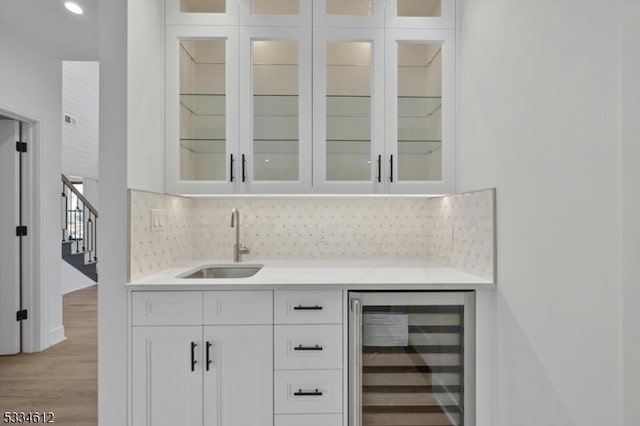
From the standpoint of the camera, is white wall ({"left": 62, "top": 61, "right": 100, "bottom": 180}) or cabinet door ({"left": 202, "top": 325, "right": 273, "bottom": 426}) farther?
white wall ({"left": 62, "top": 61, "right": 100, "bottom": 180})

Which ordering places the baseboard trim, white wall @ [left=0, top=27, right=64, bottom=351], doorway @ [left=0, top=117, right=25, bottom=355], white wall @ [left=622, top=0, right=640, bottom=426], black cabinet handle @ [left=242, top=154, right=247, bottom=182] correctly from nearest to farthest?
white wall @ [left=622, top=0, right=640, bottom=426] < black cabinet handle @ [left=242, top=154, right=247, bottom=182] < white wall @ [left=0, top=27, right=64, bottom=351] < doorway @ [left=0, top=117, right=25, bottom=355] < the baseboard trim

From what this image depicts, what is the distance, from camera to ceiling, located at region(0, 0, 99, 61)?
2.54m

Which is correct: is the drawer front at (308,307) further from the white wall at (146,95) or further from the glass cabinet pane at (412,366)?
the white wall at (146,95)

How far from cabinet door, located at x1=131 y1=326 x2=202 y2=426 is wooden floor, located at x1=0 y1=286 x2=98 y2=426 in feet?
2.62

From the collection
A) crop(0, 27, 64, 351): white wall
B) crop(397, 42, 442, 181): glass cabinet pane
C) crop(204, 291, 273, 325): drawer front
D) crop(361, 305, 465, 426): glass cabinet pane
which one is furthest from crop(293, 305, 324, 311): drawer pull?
crop(0, 27, 64, 351): white wall

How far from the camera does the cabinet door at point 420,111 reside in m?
2.11

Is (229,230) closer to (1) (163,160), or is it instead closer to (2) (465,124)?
(1) (163,160)

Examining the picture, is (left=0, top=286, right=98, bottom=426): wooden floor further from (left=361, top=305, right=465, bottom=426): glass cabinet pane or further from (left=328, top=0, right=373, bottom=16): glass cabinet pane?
(left=328, top=0, right=373, bottom=16): glass cabinet pane

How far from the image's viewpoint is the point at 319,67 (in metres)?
2.09

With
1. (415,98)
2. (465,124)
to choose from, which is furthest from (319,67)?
(465,124)

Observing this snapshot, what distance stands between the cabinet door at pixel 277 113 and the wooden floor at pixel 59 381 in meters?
1.83

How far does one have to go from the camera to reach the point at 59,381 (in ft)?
8.84

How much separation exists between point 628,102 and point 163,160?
206 cm

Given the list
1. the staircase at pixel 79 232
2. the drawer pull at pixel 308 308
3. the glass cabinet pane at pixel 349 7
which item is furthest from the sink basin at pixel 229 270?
the staircase at pixel 79 232
